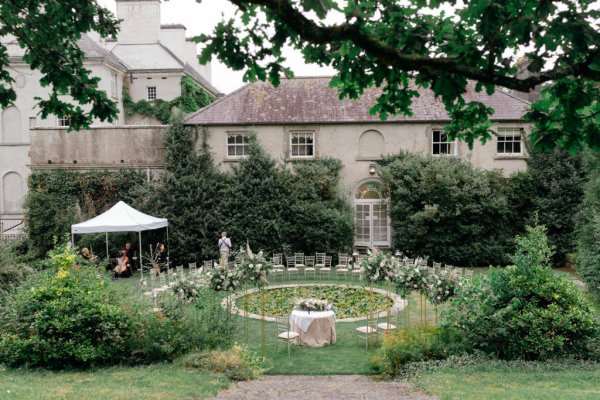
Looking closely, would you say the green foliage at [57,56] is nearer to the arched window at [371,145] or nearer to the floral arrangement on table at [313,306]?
the floral arrangement on table at [313,306]

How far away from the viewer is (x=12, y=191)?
1288 inches

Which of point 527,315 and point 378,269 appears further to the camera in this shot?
point 378,269

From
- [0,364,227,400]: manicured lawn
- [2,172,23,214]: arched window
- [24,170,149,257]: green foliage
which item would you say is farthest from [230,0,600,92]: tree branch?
[2,172,23,214]: arched window

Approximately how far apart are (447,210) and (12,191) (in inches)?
1099

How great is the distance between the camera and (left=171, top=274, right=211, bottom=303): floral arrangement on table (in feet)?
36.0

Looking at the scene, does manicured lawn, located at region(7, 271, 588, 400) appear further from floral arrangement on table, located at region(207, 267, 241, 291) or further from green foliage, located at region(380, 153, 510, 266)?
green foliage, located at region(380, 153, 510, 266)

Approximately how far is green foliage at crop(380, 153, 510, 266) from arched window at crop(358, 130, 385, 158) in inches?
Result: 45.4

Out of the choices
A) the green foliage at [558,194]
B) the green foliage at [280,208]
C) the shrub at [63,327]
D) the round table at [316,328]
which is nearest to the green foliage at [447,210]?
the green foliage at [558,194]

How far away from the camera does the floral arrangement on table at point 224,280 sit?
37.6 ft

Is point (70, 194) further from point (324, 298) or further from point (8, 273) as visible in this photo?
point (324, 298)

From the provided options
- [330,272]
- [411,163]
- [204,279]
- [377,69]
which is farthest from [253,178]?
[377,69]

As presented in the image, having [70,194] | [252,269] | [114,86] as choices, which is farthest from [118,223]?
[114,86]

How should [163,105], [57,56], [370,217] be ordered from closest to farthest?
1. [57,56]
2. [370,217]
3. [163,105]

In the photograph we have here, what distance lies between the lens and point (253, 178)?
22016 mm
